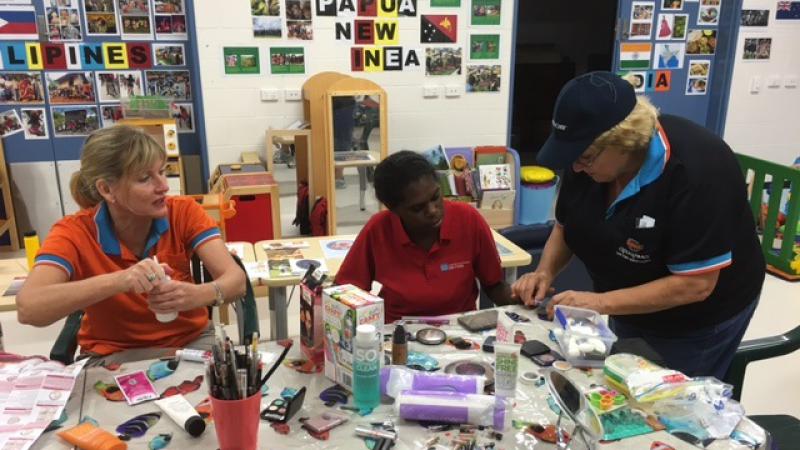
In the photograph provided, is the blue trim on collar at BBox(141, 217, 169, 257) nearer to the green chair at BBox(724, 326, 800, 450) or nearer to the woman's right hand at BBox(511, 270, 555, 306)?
the woman's right hand at BBox(511, 270, 555, 306)

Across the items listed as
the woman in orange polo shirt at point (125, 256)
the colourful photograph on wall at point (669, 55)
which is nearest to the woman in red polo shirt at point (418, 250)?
the woman in orange polo shirt at point (125, 256)

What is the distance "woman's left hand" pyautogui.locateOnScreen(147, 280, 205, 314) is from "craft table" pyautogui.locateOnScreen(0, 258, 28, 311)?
2.96ft

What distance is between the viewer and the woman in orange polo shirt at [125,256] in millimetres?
1658

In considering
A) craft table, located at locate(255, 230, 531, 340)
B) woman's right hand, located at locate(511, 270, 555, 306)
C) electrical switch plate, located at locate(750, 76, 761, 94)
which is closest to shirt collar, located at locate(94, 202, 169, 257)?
craft table, located at locate(255, 230, 531, 340)

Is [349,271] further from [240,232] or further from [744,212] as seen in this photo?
[240,232]

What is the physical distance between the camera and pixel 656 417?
53.3 inches

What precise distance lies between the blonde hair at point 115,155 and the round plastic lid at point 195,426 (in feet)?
2.55

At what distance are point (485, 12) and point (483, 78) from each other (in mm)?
479

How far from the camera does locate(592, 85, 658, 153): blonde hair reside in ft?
5.22

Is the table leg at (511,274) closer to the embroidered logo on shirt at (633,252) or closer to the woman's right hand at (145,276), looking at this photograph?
the embroidered logo on shirt at (633,252)

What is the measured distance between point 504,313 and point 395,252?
1.29 ft

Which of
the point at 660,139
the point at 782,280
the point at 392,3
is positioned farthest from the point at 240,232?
the point at 782,280

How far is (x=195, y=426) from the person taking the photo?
1.31 m

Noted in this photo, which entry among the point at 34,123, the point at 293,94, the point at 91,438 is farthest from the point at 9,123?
the point at 91,438
